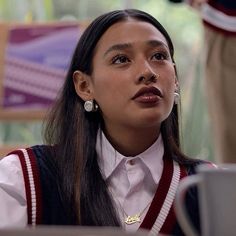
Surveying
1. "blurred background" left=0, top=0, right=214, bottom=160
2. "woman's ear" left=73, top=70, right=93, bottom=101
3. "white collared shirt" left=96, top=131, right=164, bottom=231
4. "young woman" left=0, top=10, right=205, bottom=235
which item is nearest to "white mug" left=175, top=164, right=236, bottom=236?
"young woman" left=0, top=10, right=205, bottom=235

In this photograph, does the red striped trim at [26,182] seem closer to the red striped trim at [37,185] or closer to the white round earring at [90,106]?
the red striped trim at [37,185]

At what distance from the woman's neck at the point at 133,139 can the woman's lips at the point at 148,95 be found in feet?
0.37

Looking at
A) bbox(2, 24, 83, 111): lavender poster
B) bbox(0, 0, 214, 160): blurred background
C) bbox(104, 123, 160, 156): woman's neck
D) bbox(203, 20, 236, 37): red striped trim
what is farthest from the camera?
bbox(0, 0, 214, 160): blurred background

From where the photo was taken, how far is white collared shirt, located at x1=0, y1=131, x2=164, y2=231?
1.10 m

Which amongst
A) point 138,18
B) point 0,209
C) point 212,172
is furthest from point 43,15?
point 212,172

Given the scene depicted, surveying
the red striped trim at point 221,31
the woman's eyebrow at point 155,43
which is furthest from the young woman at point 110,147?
the red striped trim at point 221,31

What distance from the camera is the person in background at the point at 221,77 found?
1833 mm

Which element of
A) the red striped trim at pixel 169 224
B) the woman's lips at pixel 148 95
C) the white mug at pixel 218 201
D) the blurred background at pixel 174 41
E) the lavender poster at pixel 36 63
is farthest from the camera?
the blurred background at pixel 174 41

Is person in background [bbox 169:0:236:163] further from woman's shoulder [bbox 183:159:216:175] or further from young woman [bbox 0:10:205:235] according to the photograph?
woman's shoulder [bbox 183:159:216:175]

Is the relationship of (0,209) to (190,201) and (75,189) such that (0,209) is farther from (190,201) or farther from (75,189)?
(190,201)

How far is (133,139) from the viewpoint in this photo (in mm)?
1255

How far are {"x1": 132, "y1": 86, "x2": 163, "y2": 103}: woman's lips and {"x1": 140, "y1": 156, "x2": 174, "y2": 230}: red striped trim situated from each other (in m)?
0.13

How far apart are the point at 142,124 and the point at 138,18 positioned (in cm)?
23

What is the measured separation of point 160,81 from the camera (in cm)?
116
